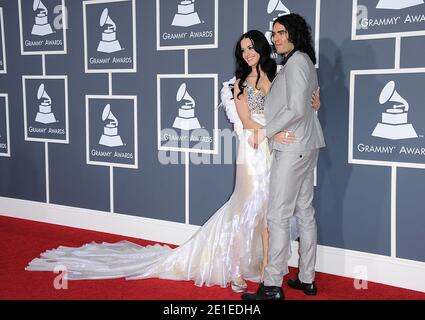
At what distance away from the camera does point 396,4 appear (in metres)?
3.16

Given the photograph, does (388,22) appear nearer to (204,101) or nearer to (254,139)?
(254,139)

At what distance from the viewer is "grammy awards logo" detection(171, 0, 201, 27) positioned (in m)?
3.96

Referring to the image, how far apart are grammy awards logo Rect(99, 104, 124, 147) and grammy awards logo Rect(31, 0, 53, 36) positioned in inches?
39.6

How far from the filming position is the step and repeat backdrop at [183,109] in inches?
127

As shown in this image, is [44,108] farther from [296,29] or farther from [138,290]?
[296,29]

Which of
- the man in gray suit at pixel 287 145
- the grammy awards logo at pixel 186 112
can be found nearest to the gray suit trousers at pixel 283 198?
the man in gray suit at pixel 287 145

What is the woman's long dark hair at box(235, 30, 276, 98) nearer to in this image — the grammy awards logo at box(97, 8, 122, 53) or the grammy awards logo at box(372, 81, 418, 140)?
the grammy awards logo at box(372, 81, 418, 140)

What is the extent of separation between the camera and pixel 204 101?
3979mm

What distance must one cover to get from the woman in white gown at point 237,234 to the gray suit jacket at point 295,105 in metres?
0.07

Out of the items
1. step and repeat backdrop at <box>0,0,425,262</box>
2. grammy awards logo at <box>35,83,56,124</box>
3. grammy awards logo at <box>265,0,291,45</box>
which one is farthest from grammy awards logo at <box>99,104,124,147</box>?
grammy awards logo at <box>265,0,291,45</box>

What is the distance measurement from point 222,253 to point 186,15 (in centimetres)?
192

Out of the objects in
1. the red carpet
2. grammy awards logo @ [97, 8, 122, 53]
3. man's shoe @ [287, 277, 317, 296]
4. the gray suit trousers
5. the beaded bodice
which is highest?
grammy awards logo @ [97, 8, 122, 53]

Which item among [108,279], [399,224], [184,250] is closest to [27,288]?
[108,279]

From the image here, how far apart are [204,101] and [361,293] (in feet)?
6.03
